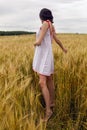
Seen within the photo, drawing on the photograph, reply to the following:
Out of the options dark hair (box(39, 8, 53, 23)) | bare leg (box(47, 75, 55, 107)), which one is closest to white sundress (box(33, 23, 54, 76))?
bare leg (box(47, 75, 55, 107))

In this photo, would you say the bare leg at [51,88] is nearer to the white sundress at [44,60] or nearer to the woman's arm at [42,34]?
the white sundress at [44,60]

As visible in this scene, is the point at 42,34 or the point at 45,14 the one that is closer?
the point at 42,34

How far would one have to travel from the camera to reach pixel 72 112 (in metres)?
2.74

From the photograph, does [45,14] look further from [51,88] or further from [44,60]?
[51,88]

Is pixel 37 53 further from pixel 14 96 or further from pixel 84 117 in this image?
pixel 14 96

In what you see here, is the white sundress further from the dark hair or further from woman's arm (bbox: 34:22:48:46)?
the dark hair

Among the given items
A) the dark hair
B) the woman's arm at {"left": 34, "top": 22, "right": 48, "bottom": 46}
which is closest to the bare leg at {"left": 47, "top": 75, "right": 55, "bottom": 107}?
the woman's arm at {"left": 34, "top": 22, "right": 48, "bottom": 46}

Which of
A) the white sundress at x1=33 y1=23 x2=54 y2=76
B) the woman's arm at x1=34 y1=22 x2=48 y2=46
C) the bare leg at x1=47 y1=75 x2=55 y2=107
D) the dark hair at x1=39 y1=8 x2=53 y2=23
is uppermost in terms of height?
the dark hair at x1=39 y1=8 x2=53 y2=23

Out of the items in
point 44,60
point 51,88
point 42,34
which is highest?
point 42,34

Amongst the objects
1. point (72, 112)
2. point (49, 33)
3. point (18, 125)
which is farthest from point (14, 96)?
point (49, 33)

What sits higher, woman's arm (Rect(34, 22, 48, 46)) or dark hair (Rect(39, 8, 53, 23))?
dark hair (Rect(39, 8, 53, 23))

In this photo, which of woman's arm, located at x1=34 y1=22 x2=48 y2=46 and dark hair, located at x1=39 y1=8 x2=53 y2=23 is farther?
dark hair, located at x1=39 y1=8 x2=53 y2=23

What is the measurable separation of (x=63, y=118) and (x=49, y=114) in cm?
12

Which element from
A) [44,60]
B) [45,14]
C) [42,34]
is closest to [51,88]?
[44,60]
